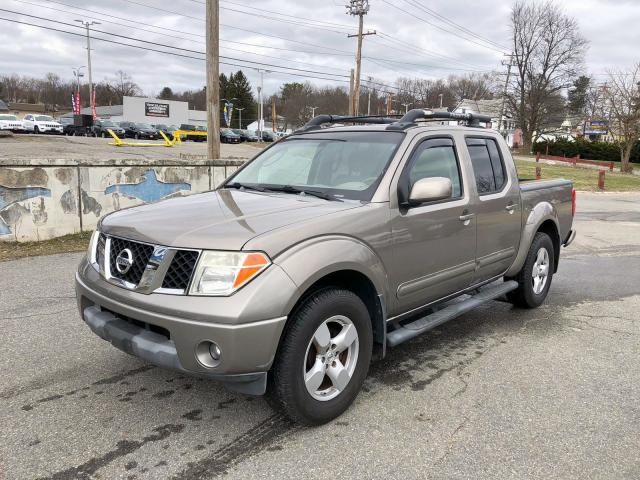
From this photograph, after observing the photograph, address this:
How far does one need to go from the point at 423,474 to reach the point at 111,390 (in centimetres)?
211

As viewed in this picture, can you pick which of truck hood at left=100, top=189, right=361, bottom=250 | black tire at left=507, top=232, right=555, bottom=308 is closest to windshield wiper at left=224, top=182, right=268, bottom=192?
truck hood at left=100, top=189, right=361, bottom=250

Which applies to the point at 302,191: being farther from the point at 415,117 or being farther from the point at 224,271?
the point at 224,271

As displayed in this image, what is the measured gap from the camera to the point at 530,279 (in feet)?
17.6

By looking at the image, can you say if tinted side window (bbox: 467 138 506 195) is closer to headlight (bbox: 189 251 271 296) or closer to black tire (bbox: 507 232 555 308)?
black tire (bbox: 507 232 555 308)

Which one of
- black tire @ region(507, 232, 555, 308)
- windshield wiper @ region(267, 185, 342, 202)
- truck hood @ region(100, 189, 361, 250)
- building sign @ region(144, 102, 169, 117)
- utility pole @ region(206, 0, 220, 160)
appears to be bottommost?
black tire @ region(507, 232, 555, 308)

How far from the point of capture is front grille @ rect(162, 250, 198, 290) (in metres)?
2.79

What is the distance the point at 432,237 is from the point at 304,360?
1.45m

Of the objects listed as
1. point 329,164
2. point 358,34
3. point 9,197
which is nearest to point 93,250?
point 329,164

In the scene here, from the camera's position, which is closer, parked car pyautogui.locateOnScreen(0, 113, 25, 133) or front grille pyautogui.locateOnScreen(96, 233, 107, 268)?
front grille pyautogui.locateOnScreen(96, 233, 107, 268)

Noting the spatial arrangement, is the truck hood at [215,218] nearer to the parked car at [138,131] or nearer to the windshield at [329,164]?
the windshield at [329,164]

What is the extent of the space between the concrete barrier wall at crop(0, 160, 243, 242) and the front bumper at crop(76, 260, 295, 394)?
4531 mm

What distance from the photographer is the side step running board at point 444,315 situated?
363cm

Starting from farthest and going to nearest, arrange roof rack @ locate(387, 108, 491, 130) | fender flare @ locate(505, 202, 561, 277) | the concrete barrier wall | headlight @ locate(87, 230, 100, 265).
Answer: the concrete barrier wall < fender flare @ locate(505, 202, 561, 277) < roof rack @ locate(387, 108, 491, 130) < headlight @ locate(87, 230, 100, 265)

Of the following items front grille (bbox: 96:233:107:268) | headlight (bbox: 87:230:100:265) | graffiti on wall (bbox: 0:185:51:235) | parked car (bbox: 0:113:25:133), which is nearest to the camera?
front grille (bbox: 96:233:107:268)
